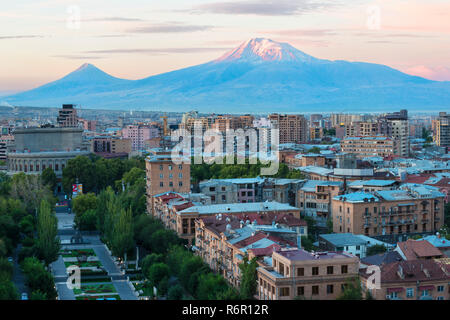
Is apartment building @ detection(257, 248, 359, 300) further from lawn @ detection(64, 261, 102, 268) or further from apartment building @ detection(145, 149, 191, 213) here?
apartment building @ detection(145, 149, 191, 213)

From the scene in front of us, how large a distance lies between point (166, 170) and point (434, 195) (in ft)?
25.3

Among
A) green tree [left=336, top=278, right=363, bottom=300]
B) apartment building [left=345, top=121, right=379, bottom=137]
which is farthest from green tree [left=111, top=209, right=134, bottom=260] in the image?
apartment building [left=345, top=121, right=379, bottom=137]

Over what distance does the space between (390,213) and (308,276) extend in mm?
8807

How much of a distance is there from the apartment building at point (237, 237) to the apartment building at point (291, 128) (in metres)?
36.2

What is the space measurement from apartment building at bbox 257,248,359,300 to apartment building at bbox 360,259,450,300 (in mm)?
297

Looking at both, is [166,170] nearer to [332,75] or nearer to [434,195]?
[434,195]

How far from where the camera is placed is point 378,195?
17422 mm

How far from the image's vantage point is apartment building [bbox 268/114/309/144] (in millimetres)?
51906

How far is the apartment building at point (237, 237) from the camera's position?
1122 centimetres

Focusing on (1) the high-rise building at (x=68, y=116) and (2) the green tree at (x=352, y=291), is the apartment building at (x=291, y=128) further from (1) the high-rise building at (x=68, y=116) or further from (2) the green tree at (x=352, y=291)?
(2) the green tree at (x=352, y=291)

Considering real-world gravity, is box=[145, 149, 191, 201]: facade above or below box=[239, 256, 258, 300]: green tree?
above

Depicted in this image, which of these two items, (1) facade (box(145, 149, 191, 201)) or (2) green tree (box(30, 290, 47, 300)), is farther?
(1) facade (box(145, 149, 191, 201))

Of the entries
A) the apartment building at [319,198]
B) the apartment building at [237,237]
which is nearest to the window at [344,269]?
the apartment building at [237,237]

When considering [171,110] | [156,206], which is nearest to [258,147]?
[156,206]
